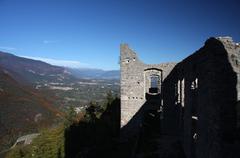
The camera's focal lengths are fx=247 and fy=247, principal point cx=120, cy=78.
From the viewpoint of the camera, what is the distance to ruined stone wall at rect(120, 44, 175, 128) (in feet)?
65.6

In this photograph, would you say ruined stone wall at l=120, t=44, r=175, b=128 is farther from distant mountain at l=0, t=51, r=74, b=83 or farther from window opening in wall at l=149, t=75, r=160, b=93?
distant mountain at l=0, t=51, r=74, b=83

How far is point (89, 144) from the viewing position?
26.4 meters

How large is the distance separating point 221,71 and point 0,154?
4632cm

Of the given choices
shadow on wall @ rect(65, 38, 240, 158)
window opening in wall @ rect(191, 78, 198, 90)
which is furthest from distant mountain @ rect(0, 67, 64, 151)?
window opening in wall @ rect(191, 78, 198, 90)

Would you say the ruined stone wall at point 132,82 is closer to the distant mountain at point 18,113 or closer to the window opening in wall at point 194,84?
the window opening in wall at point 194,84

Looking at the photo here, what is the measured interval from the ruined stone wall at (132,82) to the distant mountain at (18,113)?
3831 cm

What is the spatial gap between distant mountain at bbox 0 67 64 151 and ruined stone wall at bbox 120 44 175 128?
126 ft

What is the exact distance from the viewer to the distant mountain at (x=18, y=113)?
2240 inches

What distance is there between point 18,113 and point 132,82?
55110 millimetres

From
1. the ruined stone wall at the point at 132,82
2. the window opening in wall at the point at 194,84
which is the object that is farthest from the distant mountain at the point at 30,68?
the window opening in wall at the point at 194,84

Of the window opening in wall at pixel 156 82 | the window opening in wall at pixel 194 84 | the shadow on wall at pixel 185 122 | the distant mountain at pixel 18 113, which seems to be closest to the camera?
the shadow on wall at pixel 185 122

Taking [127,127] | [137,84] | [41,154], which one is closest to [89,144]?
[41,154]

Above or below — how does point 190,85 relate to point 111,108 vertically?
above

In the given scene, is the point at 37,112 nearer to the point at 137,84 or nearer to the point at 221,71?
the point at 137,84
